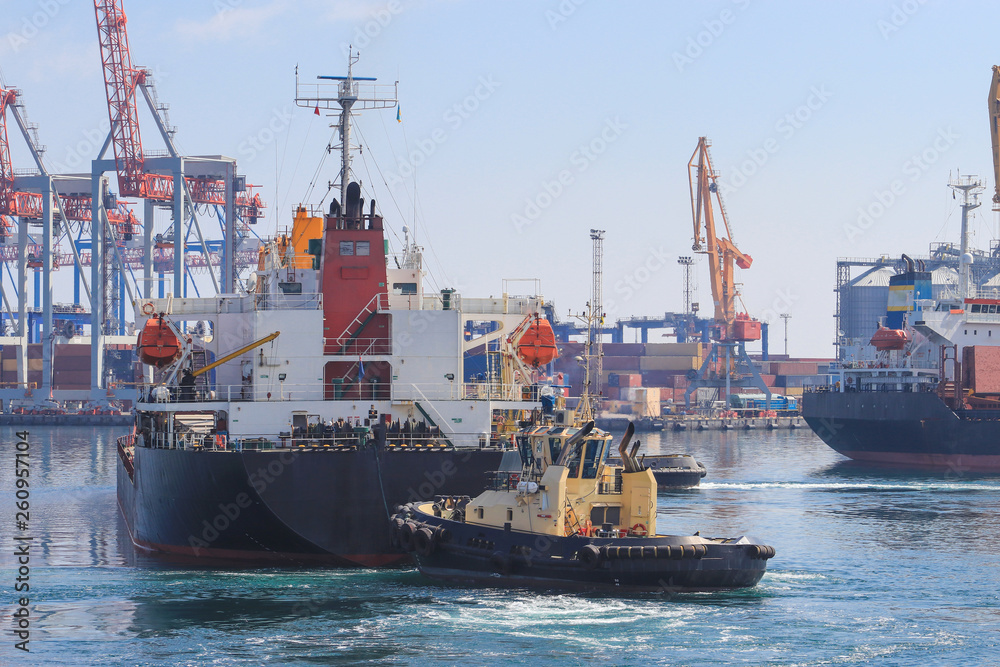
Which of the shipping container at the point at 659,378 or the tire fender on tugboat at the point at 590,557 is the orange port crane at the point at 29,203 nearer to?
the shipping container at the point at 659,378

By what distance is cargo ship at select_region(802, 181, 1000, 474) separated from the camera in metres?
69.8

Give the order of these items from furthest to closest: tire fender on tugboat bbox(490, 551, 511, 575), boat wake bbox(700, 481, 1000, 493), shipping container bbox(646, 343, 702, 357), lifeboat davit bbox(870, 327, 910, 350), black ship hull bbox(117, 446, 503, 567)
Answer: shipping container bbox(646, 343, 702, 357), lifeboat davit bbox(870, 327, 910, 350), boat wake bbox(700, 481, 1000, 493), black ship hull bbox(117, 446, 503, 567), tire fender on tugboat bbox(490, 551, 511, 575)

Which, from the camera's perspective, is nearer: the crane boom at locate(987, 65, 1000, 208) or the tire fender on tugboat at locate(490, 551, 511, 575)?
the tire fender on tugboat at locate(490, 551, 511, 575)

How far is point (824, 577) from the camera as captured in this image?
3103cm

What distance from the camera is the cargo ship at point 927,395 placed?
229 ft

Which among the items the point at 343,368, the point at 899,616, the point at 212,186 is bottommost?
the point at 899,616

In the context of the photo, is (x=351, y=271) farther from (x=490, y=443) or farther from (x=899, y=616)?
(x=899, y=616)

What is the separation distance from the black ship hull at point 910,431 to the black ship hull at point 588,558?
4640 cm

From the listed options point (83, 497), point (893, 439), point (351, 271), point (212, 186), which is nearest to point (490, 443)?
point (351, 271)

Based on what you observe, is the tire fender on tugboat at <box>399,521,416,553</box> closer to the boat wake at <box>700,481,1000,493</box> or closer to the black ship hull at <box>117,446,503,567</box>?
the black ship hull at <box>117,446,503,567</box>

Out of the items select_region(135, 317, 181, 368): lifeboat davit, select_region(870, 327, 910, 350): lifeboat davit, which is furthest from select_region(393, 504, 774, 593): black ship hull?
select_region(870, 327, 910, 350): lifeboat davit

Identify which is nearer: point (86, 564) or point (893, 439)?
point (86, 564)

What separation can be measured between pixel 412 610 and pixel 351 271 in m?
10.8

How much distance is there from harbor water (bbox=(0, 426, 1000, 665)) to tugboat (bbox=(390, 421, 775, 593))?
0.47 meters
